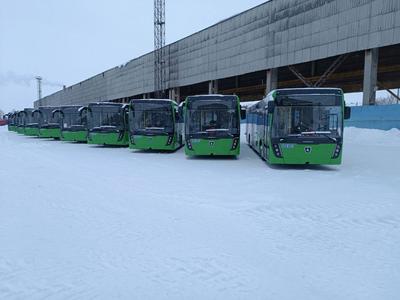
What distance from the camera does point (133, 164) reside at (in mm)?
13188

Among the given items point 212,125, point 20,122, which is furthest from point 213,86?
point 212,125

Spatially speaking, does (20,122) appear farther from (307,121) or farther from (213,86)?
(307,121)

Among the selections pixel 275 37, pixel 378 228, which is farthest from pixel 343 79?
pixel 378 228

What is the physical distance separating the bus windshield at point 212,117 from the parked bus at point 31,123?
21451 mm

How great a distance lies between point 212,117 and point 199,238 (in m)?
10.0

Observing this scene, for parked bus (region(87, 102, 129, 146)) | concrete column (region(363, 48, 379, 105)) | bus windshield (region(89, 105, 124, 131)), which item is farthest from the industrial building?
bus windshield (region(89, 105, 124, 131))

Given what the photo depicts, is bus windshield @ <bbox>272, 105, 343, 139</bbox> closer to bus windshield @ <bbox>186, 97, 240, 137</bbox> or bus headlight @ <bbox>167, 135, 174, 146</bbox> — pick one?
bus windshield @ <bbox>186, 97, 240, 137</bbox>

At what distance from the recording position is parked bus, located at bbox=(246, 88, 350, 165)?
11344 mm

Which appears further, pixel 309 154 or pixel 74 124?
pixel 74 124

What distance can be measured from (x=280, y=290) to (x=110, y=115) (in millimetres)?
18135

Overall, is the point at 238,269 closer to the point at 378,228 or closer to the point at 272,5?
the point at 378,228

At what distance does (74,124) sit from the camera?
24.2 meters

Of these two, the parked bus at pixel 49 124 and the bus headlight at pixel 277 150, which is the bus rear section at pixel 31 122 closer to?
the parked bus at pixel 49 124

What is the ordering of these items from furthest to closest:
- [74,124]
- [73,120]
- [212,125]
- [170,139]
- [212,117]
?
[73,120]
[74,124]
[170,139]
[212,117]
[212,125]
